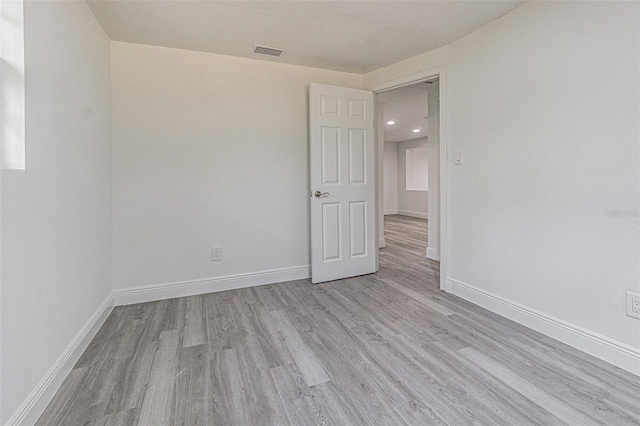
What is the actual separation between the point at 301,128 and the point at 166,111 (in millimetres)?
1265

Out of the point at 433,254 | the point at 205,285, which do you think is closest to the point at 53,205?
the point at 205,285

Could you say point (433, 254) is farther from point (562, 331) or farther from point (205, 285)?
point (205, 285)

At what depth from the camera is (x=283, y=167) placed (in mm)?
3113

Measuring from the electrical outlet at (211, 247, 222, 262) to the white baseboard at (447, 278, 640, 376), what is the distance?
2238mm

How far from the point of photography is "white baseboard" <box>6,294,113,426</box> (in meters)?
1.22

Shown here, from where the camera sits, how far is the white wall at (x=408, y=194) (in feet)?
28.5

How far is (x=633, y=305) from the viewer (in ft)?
5.24

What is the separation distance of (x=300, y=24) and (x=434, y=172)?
2902 mm

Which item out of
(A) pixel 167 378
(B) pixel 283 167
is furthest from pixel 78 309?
(B) pixel 283 167

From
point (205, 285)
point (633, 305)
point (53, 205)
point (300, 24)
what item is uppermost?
point (300, 24)

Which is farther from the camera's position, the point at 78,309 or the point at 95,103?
the point at 95,103

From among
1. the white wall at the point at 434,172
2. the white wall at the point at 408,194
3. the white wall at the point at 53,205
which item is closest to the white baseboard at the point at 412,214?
the white wall at the point at 408,194

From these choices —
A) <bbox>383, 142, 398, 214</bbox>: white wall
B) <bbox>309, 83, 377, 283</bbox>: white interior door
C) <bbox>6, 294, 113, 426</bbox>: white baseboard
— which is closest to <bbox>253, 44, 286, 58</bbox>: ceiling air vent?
<bbox>309, 83, 377, 283</bbox>: white interior door

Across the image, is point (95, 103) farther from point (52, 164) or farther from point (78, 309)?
point (78, 309)
